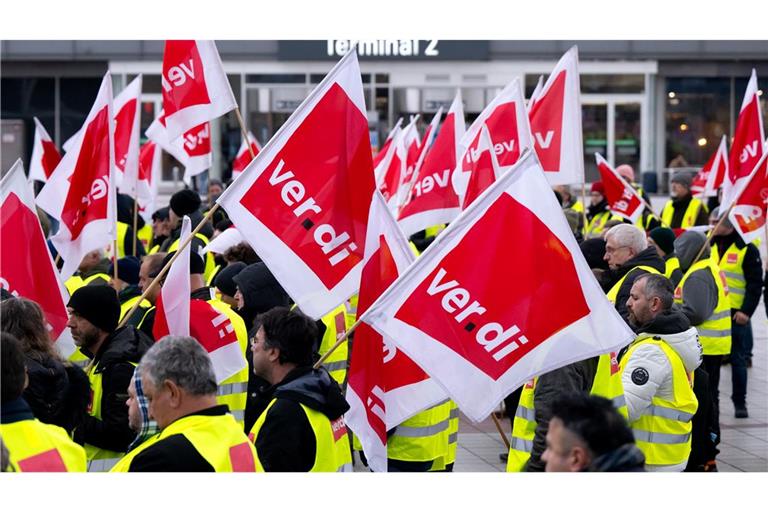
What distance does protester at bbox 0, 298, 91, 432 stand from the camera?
16.4 feet

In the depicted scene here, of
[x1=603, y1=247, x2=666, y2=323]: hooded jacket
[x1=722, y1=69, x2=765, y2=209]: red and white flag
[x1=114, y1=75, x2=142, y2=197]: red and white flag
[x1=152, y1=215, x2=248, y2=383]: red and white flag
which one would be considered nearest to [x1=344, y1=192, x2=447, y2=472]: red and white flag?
[x1=152, y1=215, x2=248, y2=383]: red and white flag

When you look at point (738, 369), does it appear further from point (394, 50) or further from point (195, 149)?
point (394, 50)

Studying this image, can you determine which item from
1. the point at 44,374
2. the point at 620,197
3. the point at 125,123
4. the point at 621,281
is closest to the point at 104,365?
the point at 44,374

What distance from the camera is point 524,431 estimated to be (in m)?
5.59

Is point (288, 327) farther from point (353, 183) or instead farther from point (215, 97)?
point (215, 97)

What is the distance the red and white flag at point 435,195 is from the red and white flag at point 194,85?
186cm

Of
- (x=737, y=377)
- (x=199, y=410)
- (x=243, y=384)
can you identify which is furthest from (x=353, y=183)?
(x=737, y=377)

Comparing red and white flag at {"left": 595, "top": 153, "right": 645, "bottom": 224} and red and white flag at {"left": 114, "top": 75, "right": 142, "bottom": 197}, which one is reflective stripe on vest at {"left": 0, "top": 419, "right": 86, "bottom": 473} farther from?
red and white flag at {"left": 595, "top": 153, "right": 645, "bottom": 224}

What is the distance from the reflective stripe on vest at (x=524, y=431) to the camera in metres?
5.57

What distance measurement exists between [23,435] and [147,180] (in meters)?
10.8

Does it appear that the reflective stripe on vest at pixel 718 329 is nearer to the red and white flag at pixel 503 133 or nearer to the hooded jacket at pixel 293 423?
the red and white flag at pixel 503 133

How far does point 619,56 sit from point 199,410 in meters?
29.8

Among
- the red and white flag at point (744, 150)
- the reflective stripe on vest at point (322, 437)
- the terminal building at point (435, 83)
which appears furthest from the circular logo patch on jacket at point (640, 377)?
the terminal building at point (435, 83)

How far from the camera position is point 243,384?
6445 millimetres
